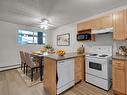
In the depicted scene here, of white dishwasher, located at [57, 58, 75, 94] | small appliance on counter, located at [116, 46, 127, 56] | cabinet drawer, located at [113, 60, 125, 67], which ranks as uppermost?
small appliance on counter, located at [116, 46, 127, 56]

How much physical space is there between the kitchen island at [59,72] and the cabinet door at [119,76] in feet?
3.56

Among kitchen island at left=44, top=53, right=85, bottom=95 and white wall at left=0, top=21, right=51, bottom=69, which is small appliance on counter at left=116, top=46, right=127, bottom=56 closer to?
kitchen island at left=44, top=53, right=85, bottom=95

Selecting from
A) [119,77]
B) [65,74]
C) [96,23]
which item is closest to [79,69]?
[65,74]

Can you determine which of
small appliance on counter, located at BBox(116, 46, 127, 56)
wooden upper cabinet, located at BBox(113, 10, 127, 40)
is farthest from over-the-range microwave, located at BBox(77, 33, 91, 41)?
small appliance on counter, located at BBox(116, 46, 127, 56)

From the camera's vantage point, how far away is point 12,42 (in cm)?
440

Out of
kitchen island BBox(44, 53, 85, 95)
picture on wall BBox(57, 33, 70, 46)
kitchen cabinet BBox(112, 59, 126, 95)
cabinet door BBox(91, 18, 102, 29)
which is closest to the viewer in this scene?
kitchen cabinet BBox(112, 59, 126, 95)

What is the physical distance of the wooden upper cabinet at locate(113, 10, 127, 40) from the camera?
2281mm

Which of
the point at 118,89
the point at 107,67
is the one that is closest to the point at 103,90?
the point at 118,89

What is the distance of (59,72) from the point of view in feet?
7.20

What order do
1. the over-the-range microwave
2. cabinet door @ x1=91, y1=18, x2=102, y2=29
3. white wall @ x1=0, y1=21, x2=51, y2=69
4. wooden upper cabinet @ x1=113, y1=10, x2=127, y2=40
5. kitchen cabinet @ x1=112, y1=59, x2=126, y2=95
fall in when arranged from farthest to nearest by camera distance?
white wall @ x1=0, y1=21, x2=51, y2=69 < the over-the-range microwave < cabinet door @ x1=91, y1=18, x2=102, y2=29 < wooden upper cabinet @ x1=113, y1=10, x2=127, y2=40 < kitchen cabinet @ x1=112, y1=59, x2=126, y2=95

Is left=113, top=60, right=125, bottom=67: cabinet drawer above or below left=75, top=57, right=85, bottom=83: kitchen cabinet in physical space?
above

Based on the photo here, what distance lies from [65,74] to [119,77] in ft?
4.41

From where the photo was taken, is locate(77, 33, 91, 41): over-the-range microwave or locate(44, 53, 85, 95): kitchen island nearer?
locate(44, 53, 85, 95): kitchen island

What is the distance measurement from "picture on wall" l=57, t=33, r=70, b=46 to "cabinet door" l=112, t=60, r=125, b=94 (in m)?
2.81
